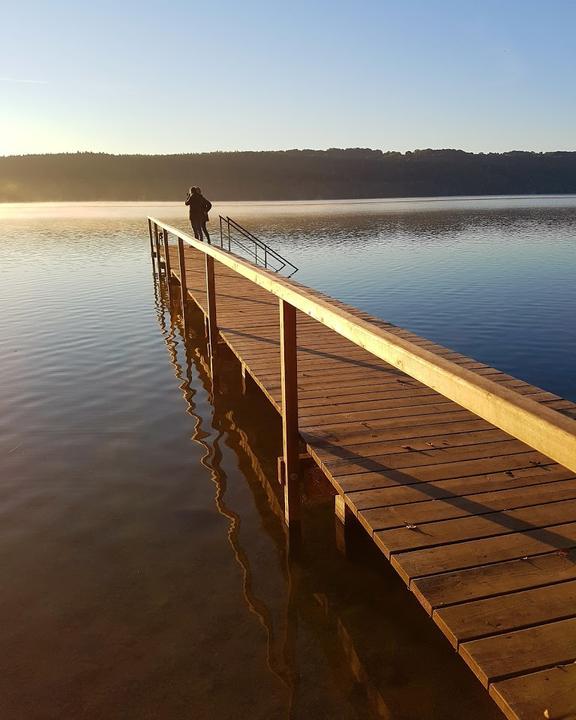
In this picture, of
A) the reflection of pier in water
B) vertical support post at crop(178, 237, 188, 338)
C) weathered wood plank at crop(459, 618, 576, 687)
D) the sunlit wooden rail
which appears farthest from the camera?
vertical support post at crop(178, 237, 188, 338)

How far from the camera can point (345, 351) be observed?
7.90 m

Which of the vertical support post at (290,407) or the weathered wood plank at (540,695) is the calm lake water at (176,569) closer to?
the vertical support post at (290,407)

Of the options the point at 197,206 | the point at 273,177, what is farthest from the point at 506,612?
the point at 273,177

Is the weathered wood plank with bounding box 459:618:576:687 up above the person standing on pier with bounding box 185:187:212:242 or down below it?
below

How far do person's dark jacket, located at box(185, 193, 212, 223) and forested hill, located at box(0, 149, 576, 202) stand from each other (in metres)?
144

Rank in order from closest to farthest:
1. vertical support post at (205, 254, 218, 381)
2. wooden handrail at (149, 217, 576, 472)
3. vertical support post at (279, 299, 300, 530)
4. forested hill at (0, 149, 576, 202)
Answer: wooden handrail at (149, 217, 576, 472) < vertical support post at (279, 299, 300, 530) < vertical support post at (205, 254, 218, 381) < forested hill at (0, 149, 576, 202)

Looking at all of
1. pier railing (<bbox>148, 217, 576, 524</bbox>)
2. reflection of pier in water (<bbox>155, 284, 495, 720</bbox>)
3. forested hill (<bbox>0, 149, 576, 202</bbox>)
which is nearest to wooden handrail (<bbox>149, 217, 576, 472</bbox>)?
pier railing (<bbox>148, 217, 576, 524</bbox>)

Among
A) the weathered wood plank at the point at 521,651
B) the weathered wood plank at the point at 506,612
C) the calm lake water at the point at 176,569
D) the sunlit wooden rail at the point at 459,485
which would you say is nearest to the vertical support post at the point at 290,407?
the sunlit wooden rail at the point at 459,485

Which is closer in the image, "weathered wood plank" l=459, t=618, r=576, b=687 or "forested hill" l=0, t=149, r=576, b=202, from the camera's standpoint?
"weathered wood plank" l=459, t=618, r=576, b=687

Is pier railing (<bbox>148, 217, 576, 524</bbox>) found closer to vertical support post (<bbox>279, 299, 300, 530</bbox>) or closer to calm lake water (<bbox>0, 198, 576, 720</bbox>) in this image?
vertical support post (<bbox>279, 299, 300, 530</bbox>)

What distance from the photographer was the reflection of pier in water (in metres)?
3.43

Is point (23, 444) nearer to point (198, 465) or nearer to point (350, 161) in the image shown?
point (198, 465)

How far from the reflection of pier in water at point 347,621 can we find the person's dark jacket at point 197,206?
13.4 meters

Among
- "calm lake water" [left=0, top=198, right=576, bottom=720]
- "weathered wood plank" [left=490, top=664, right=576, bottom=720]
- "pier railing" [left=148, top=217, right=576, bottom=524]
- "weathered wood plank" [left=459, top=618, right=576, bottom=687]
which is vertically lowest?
"calm lake water" [left=0, top=198, right=576, bottom=720]
